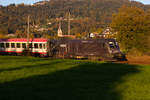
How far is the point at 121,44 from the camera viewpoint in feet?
148

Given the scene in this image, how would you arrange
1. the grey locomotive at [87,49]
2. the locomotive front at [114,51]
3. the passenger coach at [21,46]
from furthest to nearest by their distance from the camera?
the passenger coach at [21,46] < the grey locomotive at [87,49] < the locomotive front at [114,51]

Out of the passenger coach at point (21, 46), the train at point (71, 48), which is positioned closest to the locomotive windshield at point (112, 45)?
the train at point (71, 48)

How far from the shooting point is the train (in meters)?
31.7

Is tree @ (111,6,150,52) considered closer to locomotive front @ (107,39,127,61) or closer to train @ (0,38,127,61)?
locomotive front @ (107,39,127,61)

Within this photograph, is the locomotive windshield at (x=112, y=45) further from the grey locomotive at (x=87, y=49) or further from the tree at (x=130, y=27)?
the tree at (x=130, y=27)

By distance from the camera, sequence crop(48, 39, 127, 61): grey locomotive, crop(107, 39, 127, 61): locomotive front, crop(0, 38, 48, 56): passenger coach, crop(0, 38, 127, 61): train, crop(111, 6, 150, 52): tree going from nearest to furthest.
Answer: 1. crop(107, 39, 127, 61): locomotive front
2. crop(48, 39, 127, 61): grey locomotive
3. crop(0, 38, 127, 61): train
4. crop(0, 38, 48, 56): passenger coach
5. crop(111, 6, 150, 52): tree

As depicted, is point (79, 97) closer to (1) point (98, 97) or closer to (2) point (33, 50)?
(1) point (98, 97)

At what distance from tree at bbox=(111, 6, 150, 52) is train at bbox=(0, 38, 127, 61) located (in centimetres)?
1123

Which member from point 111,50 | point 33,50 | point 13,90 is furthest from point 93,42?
point 13,90

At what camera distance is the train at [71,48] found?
31672 millimetres

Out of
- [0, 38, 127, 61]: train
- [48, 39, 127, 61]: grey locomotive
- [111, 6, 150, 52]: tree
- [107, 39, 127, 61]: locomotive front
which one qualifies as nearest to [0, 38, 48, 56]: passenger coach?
[0, 38, 127, 61]: train

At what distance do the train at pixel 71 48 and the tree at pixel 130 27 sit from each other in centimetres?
1123

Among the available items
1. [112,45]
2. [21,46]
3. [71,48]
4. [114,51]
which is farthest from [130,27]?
[21,46]

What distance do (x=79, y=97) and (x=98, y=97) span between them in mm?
682
